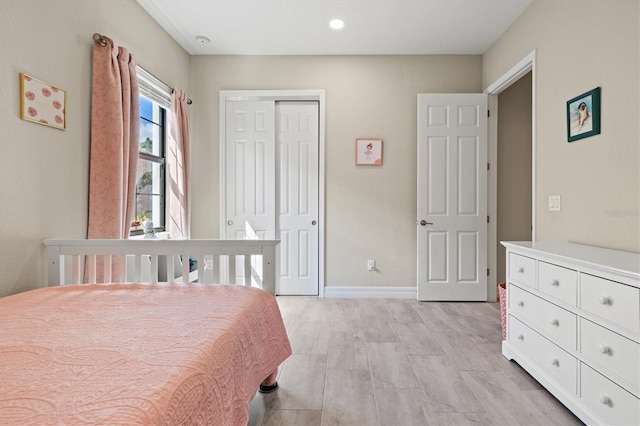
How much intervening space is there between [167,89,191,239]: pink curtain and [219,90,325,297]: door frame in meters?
0.41

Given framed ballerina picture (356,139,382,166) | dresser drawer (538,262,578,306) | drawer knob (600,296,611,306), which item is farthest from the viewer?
framed ballerina picture (356,139,382,166)

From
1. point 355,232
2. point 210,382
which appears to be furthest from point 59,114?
point 355,232

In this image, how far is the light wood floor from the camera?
1616 millimetres

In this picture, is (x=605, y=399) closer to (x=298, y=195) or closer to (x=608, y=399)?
(x=608, y=399)

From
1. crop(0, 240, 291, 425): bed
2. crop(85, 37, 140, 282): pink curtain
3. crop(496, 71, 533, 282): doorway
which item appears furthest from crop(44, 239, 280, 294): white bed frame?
crop(496, 71, 533, 282): doorway

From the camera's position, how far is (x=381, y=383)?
6.24 ft

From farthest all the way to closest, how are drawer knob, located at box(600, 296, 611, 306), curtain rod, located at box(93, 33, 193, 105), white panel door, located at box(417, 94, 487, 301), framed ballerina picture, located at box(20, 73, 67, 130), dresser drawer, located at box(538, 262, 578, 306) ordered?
white panel door, located at box(417, 94, 487, 301) < curtain rod, located at box(93, 33, 193, 105) < framed ballerina picture, located at box(20, 73, 67, 130) < dresser drawer, located at box(538, 262, 578, 306) < drawer knob, located at box(600, 296, 611, 306)

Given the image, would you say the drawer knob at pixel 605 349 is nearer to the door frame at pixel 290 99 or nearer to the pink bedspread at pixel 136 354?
the pink bedspread at pixel 136 354

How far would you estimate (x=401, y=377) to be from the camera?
77.4 inches

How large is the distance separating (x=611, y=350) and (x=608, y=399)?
0.71 ft

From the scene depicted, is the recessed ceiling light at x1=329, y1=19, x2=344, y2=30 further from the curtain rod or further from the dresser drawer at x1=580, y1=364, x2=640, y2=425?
the dresser drawer at x1=580, y1=364, x2=640, y2=425

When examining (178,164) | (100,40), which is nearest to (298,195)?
(178,164)

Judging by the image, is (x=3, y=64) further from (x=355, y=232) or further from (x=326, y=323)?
(x=355, y=232)

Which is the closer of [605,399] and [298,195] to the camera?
[605,399]
